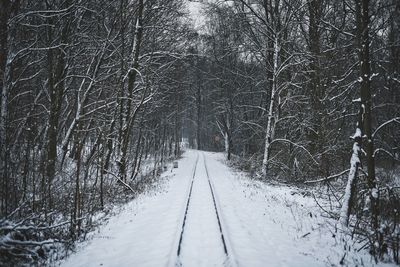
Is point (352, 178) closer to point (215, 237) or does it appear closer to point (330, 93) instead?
point (215, 237)

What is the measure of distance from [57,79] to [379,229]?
12752mm

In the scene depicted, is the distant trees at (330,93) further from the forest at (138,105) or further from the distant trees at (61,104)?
the distant trees at (61,104)

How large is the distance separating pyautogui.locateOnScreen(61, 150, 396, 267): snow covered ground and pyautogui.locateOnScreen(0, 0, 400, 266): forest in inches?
26.2

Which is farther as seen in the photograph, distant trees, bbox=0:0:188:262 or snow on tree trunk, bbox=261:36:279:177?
snow on tree trunk, bbox=261:36:279:177

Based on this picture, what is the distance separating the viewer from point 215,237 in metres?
7.19

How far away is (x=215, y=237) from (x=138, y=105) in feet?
25.5

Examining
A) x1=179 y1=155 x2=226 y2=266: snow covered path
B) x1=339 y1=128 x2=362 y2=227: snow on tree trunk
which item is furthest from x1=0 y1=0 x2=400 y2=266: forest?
x1=179 y1=155 x2=226 y2=266: snow covered path

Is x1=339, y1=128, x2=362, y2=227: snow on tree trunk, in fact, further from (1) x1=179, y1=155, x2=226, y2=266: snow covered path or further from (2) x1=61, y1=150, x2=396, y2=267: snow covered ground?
(1) x1=179, y1=155, x2=226, y2=266: snow covered path

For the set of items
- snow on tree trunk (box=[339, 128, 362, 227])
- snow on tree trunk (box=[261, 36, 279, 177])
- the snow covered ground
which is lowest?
the snow covered ground

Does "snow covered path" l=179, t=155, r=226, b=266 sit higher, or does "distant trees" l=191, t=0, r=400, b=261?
"distant trees" l=191, t=0, r=400, b=261

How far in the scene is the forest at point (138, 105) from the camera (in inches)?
272

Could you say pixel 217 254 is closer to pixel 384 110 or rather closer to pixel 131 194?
pixel 131 194

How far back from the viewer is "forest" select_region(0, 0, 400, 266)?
6.91m

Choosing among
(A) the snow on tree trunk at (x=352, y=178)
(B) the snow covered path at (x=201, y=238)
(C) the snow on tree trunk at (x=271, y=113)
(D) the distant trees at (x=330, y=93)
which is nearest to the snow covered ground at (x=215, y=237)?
(B) the snow covered path at (x=201, y=238)
